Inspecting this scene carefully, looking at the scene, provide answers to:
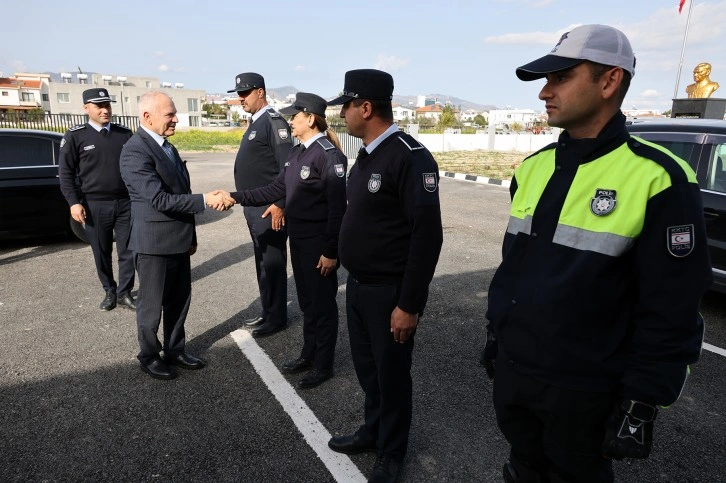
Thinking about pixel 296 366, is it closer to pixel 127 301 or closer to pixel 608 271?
pixel 127 301

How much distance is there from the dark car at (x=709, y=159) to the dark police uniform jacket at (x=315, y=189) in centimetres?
340

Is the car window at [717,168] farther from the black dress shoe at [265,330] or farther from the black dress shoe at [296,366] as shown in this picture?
the black dress shoe at [265,330]

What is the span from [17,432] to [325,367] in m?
1.87

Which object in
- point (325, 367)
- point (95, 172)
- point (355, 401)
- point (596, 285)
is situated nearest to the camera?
point (596, 285)

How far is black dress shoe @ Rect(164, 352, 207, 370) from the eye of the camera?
3576 millimetres

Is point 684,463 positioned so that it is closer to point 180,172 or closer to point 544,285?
point 544,285

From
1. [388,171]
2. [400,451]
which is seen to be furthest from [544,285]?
[400,451]

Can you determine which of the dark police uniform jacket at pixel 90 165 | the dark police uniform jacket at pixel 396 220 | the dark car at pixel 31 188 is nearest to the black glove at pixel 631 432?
the dark police uniform jacket at pixel 396 220

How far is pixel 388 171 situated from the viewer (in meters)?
2.24

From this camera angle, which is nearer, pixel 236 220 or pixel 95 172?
pixel 95 172

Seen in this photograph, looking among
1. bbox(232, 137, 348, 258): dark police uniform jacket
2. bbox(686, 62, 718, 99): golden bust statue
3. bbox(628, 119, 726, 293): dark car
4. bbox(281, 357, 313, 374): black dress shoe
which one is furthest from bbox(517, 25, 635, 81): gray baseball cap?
bbox(686, 62, 718, 99): golden bust statue

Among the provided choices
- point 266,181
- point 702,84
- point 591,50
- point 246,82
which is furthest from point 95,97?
point 702,84

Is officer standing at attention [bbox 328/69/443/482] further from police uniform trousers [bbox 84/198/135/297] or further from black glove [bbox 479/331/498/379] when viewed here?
police uniform trousers [bbox 84/198/135/297]

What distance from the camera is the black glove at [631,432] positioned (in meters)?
1.41
